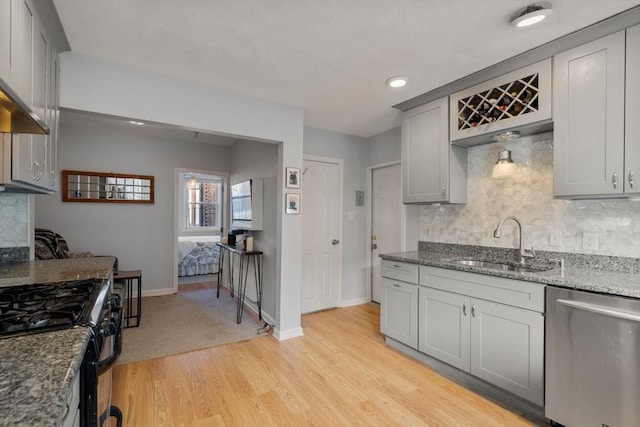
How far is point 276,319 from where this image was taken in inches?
133

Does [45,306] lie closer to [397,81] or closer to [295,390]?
[295,390]

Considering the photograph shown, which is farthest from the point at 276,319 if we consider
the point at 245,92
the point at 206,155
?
the point at 206,155

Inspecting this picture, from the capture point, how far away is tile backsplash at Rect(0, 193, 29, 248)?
7.03ft

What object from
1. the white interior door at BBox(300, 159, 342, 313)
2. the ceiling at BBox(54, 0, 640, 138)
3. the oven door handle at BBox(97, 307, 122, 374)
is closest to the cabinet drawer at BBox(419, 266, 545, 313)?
the ceiling at BBox(54, 0, 640, 138)

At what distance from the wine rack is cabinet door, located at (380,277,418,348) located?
147 cm

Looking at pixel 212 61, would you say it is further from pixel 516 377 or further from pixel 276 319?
pixel 516 377

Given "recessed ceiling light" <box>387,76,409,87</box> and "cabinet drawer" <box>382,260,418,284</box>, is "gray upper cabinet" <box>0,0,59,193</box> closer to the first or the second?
"recessed ceiling light" <box>387,76,409,87</box>

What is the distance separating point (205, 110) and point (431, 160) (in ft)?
7.13

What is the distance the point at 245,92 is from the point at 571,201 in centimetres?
290

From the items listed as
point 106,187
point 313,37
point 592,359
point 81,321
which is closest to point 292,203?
point 313,37

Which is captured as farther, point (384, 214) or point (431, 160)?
point (384, 214)

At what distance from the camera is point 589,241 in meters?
2.24

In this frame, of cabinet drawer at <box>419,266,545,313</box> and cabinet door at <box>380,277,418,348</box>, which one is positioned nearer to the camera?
cabinet drawer at <box>419,266,545,313</box>

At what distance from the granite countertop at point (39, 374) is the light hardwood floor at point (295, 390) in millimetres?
1369
